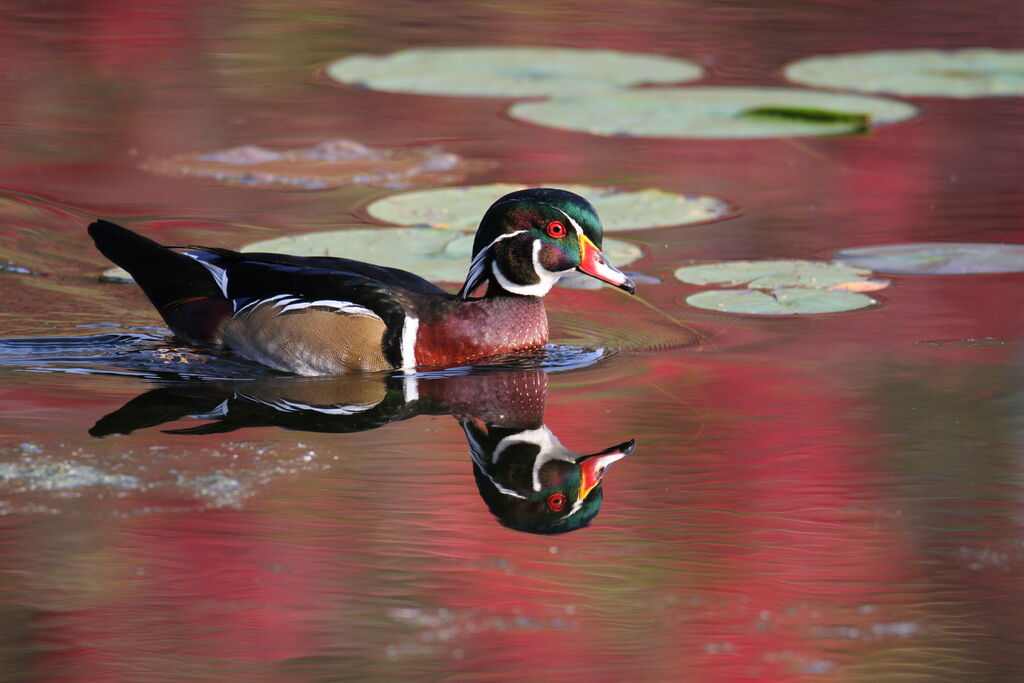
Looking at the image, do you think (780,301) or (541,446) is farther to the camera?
(780,301)

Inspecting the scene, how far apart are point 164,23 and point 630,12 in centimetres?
459

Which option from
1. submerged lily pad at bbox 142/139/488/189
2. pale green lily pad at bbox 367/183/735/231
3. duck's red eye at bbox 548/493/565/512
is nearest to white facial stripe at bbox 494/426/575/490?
duck's red eye at bbox 548/493/565/512

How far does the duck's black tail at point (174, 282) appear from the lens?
7.17m

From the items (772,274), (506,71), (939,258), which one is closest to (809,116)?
(506,71)

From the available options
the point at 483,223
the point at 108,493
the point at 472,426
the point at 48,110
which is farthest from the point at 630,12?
the point at 108,493

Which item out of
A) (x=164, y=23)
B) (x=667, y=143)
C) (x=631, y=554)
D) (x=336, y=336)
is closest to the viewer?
(x=631, y=554)

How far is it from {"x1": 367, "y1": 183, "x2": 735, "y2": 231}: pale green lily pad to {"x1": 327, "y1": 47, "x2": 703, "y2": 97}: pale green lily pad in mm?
2963

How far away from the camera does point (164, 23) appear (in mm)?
15234

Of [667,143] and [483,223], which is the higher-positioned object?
[483,223]

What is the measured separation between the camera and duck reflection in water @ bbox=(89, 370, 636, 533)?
5.28 meters

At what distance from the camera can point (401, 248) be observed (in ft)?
27.1

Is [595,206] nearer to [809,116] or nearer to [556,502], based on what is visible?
[809,116]

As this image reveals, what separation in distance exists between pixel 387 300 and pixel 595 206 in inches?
103

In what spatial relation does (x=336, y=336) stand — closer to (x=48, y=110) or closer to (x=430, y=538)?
(x=430, y=538)
